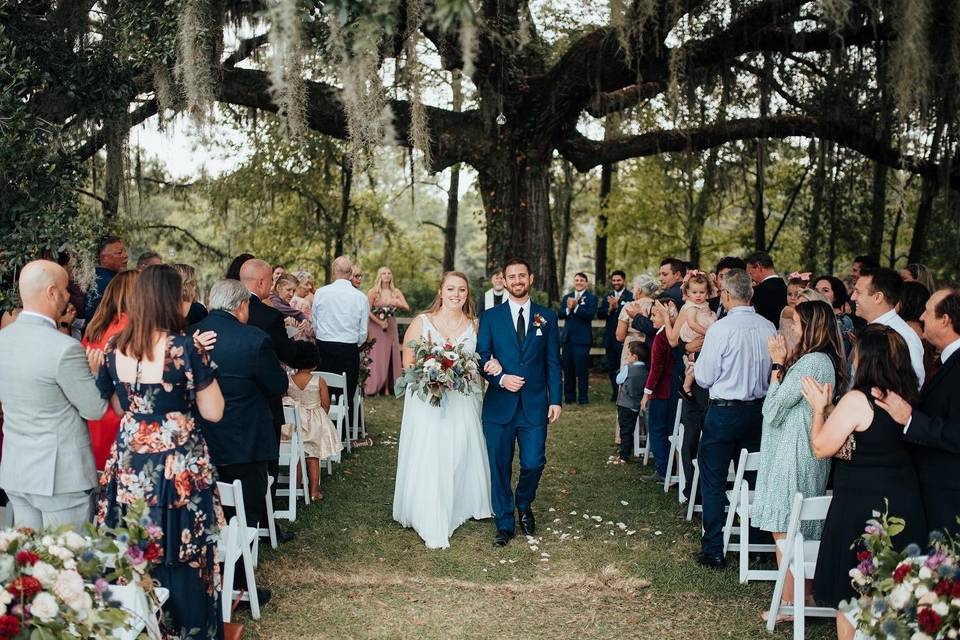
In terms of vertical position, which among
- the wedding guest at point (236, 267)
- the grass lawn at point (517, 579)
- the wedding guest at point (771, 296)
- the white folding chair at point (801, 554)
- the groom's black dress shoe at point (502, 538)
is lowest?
the grass lawn at point (517, 579)

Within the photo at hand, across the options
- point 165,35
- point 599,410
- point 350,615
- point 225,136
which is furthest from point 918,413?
point 225,136

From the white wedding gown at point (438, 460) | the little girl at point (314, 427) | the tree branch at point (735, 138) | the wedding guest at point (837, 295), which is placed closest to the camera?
the white wedding gown at point (438, 460)

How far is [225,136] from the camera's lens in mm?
17625

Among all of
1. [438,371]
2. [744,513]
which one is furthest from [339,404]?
[744,513]

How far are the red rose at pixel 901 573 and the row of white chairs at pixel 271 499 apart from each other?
2.98 meters

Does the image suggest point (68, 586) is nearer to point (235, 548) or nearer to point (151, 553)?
point (151, 553)

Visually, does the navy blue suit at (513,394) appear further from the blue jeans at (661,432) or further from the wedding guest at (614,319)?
the wedding guest at (614,319)

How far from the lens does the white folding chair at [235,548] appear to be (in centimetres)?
438

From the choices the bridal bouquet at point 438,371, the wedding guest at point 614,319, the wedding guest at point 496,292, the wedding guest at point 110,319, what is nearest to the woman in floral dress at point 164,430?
the wedding guest at point 110,319

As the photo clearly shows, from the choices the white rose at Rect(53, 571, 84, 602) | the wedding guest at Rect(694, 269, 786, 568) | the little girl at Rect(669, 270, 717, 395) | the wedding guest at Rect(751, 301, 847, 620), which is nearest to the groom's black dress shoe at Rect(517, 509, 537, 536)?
the wedding guest at Rect(694, 269, 786, 568)

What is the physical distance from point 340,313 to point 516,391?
3214mm

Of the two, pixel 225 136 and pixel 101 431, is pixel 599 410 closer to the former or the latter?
pixel 101 431

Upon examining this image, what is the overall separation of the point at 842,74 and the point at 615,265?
14.1 metres

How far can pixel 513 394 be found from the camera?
5934 millimetres
